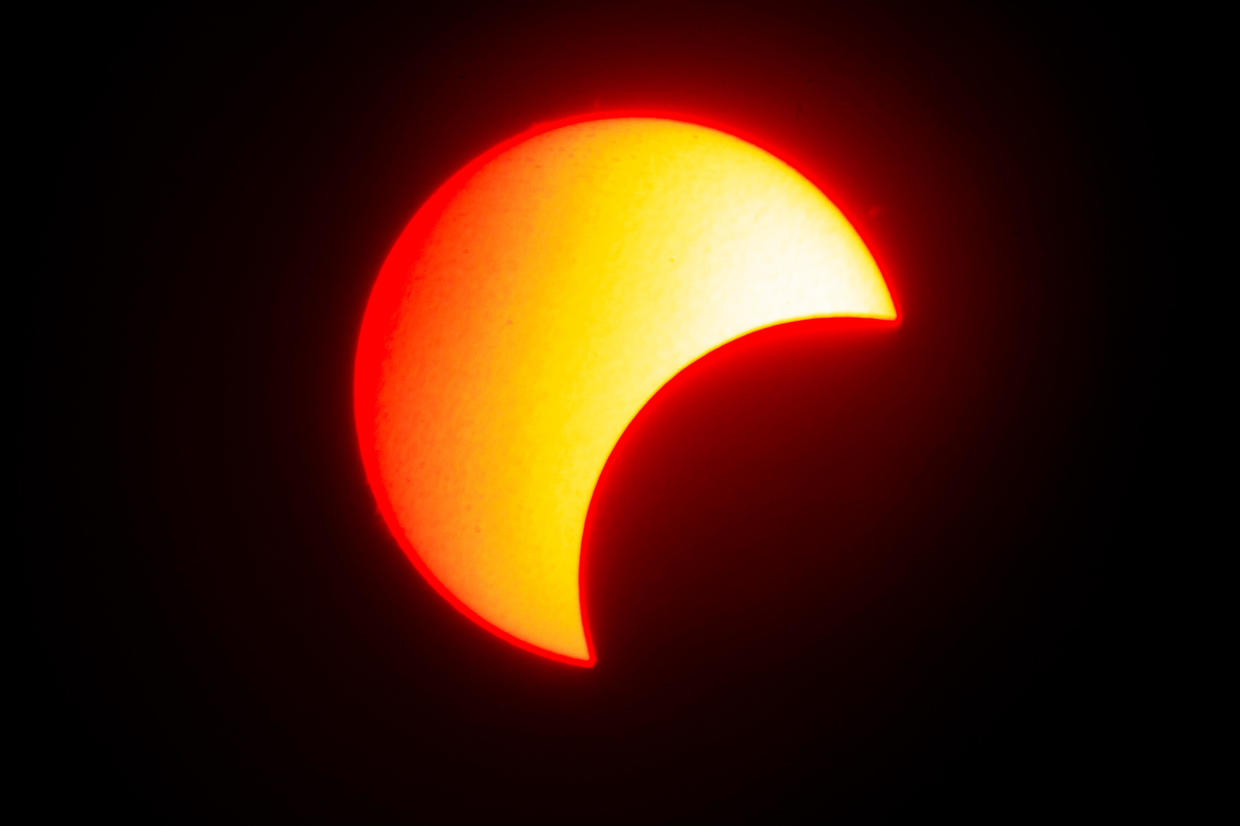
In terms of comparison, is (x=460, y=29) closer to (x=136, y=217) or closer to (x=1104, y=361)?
(x=136, y=217)

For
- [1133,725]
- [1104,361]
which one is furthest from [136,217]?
[1133,725]

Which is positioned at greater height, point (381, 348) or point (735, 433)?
point (381, 348)

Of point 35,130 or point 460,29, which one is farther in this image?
point 35,130

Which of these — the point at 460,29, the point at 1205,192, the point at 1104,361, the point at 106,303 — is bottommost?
the point at 1104,361
